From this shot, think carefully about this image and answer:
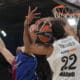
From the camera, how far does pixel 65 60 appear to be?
14.2 feet

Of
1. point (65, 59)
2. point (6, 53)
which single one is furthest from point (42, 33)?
point (6, 53)

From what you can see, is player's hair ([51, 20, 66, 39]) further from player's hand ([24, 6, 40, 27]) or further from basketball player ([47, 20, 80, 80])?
player's hand ([24, 6, 40, 27])

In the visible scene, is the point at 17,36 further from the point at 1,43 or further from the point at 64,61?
the point at 64,61

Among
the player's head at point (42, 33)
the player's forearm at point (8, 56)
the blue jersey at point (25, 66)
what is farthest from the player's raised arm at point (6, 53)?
the player's head at point (42, 33)

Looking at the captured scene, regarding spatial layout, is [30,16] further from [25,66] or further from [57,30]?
[25,66]

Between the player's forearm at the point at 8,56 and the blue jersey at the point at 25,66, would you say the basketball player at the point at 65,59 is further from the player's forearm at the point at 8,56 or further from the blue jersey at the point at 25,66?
the player's forearm at the point at 8,56

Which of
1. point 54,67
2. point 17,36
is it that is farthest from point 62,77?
point 17,36

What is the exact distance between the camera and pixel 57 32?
444 cm

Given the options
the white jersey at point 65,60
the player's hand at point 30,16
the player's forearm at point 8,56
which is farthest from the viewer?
the player's forearm at point 8,56

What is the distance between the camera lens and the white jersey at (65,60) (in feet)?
14.1

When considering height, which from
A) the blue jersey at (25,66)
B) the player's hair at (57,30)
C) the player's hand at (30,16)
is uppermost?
the player's hand at (30,16)

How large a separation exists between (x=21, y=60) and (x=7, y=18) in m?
0.39

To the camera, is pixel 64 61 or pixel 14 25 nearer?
pixel 64 61

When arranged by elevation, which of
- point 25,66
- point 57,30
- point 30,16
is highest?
point 30,16
